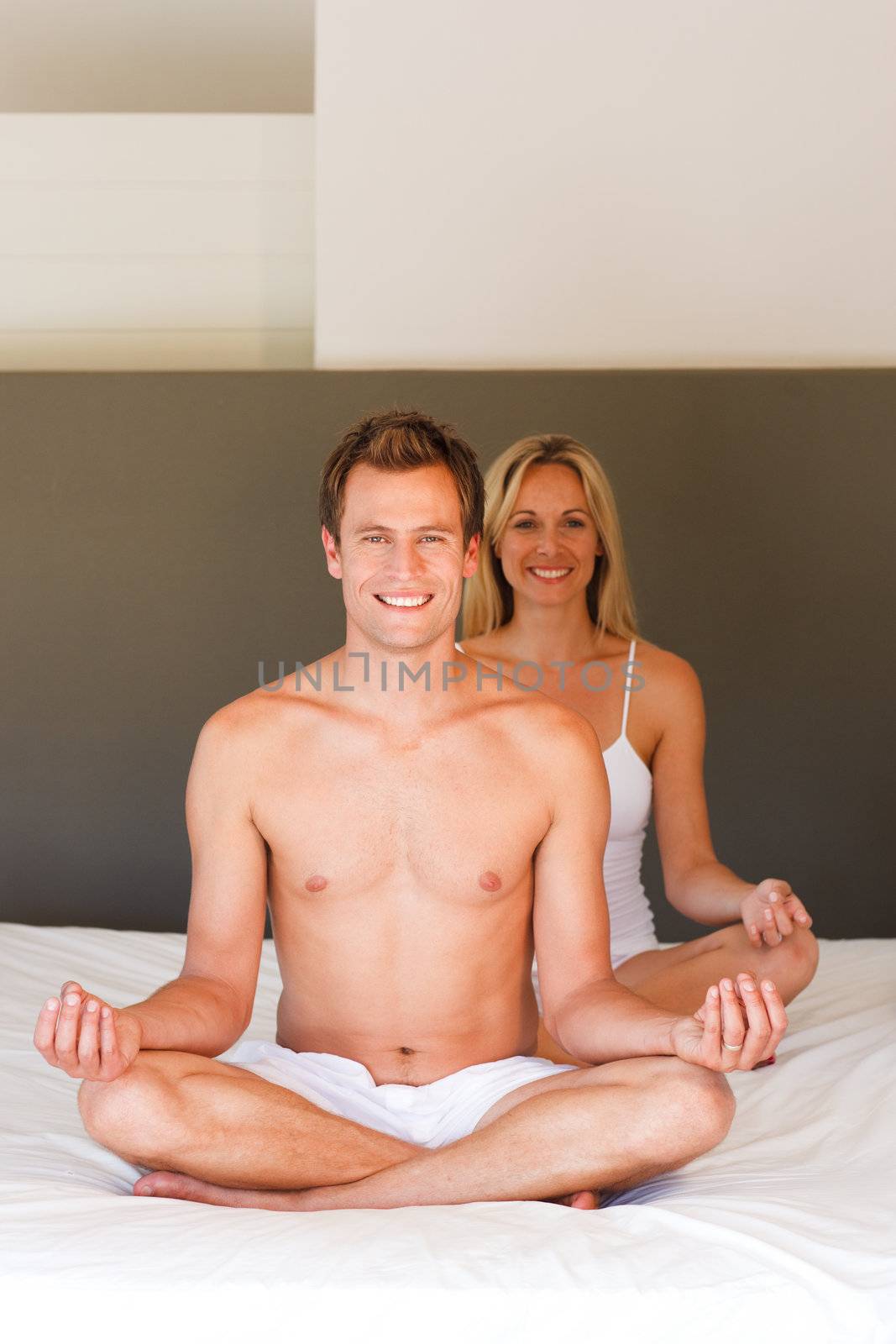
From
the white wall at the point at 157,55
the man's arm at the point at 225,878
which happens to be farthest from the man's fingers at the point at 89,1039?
the white wall at the point at 157,55

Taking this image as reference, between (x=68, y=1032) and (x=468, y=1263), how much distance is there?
46 cm

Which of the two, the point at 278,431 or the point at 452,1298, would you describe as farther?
the point at 278,431

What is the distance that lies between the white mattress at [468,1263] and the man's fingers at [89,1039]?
135mm

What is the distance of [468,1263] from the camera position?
1288 millimetres

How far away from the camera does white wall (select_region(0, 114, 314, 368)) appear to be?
11.8 feet

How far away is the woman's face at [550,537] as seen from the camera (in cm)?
263

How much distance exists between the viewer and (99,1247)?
1312mm

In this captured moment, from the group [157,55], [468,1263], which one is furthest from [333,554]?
[157,55]

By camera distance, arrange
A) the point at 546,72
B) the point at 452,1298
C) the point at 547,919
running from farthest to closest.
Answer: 1. the point at 546,72
2. the point at 547,919
3. the point at 452,1298

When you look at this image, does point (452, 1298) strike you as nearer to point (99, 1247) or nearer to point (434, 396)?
point (99, 1247)

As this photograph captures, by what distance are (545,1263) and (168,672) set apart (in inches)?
93.1

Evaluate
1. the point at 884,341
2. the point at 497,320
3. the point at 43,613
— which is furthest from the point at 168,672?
the point at 884,341

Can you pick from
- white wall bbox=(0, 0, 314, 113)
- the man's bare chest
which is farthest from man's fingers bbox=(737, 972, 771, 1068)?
white wall bbox=(0, 0, 314, 113)

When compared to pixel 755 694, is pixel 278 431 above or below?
above
